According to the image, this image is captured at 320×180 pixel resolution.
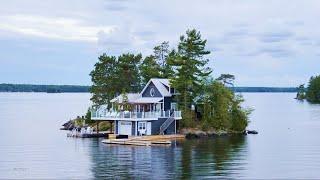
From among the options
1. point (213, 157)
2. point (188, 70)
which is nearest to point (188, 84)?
point (188, 70)

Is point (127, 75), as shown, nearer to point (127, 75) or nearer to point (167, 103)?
point (127, 75)

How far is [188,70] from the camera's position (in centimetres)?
7375

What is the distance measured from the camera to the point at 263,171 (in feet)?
147

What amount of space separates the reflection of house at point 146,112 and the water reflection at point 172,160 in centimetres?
433

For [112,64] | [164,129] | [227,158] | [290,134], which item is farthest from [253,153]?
[112,64]

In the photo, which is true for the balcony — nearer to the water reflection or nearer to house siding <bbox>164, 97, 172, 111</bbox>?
house siding <bbox>164, 97, 172, 111</bbox>

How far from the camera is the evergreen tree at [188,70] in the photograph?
240 ft

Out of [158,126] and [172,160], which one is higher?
[158,126]

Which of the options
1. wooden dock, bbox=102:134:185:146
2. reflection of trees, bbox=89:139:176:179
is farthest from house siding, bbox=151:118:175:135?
reflection of trees, bbox=89:139:176:179

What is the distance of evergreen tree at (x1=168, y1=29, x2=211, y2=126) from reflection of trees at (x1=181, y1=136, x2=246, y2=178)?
6726 millimetres

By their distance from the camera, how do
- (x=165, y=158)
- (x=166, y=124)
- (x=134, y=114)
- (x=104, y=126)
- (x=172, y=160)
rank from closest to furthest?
(x=172, y=160) < (x=165, y=158) < (x=134, y=114) < (x=166, y=124) < (x=104, y=126)

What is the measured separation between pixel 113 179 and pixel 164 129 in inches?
1202

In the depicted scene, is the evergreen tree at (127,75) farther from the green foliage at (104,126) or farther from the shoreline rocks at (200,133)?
the shoreline rocks at (200,133)

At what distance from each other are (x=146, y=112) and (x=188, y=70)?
787 cm
